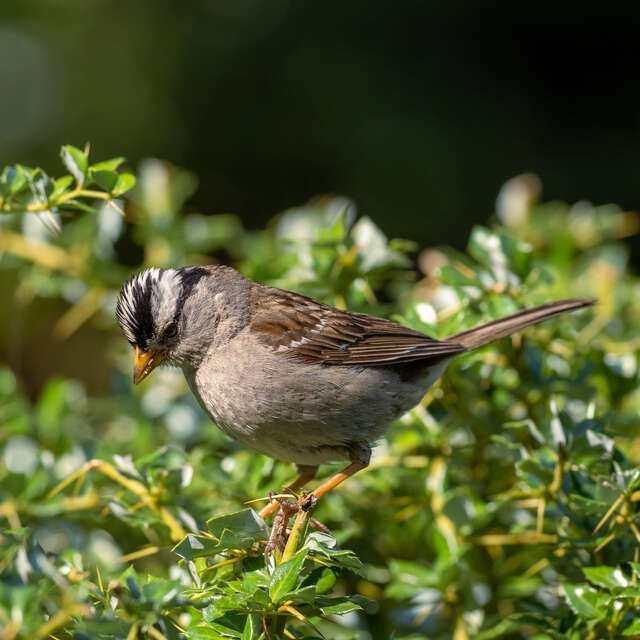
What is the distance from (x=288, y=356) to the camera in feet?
6.76

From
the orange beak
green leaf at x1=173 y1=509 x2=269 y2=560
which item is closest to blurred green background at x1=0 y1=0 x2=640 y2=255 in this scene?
the orange beak

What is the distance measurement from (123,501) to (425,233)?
359cm

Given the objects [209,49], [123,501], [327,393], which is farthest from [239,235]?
[209,49]

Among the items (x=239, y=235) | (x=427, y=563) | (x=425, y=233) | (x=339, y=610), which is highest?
(x=339, y=610)

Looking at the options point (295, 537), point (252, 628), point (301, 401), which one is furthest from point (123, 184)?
point (252, 628)

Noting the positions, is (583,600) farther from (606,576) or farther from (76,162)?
(76,162)

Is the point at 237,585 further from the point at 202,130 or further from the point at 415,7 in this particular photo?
the point at 415,7

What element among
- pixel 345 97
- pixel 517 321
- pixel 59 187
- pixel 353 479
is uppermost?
pixel 59 187

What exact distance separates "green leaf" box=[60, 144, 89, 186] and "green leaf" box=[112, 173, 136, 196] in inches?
2.5

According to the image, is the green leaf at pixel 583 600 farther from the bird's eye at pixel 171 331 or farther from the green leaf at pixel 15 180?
the green leaf at pixel 15 180

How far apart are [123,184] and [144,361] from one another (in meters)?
0.63

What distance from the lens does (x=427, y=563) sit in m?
2.09

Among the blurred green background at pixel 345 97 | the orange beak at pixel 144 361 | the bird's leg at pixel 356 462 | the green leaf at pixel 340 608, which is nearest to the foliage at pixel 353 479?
the green leaf at pixel 340 608

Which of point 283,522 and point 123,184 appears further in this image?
point 123,184
